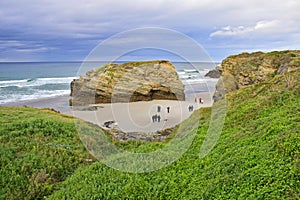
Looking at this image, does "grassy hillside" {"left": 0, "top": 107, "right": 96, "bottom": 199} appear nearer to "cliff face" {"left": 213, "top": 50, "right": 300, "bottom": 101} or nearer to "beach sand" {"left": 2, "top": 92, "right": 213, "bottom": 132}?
"beach sand" {"left": 2, "top": 92, "right": 213, "bottom": 132}

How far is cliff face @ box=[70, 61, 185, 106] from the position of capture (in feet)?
121

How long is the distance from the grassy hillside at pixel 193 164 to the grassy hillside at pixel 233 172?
0.9 inches

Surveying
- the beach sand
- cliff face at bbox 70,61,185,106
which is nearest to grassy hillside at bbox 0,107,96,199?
the beach sand

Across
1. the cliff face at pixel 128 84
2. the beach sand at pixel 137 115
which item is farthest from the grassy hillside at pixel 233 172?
the cliff face at pixel 128 84

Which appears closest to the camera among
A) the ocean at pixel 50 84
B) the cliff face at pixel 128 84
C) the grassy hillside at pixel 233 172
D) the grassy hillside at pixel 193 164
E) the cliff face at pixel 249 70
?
the grassy hillside at pixel 233 172

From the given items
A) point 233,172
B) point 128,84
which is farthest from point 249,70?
point 233,172

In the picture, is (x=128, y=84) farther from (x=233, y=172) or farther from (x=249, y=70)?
(x=233, y=172)

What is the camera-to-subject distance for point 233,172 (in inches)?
320

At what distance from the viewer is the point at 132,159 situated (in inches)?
488

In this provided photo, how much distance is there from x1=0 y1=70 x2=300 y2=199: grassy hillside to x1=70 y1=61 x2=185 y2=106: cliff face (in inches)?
748

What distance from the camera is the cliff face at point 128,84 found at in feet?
121

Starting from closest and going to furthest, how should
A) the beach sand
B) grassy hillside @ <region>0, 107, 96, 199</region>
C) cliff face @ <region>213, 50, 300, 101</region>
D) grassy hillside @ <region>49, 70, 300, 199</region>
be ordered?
grassy hillside @ <region>49, 70, 300, 199</region> < grassy hillside @ <region>0, 107, 96, 199</region> < the beach sand < cliff face @ <region>213, 50, 300, 101</region>

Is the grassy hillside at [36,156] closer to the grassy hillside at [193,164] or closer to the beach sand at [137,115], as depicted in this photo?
the grassy hillside at [193,164]

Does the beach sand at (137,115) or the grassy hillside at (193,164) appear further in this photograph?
the beach sand at (137,115)
